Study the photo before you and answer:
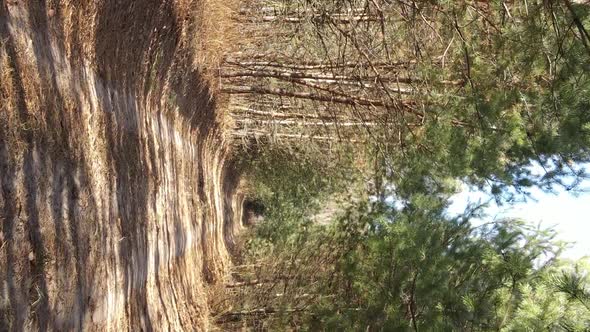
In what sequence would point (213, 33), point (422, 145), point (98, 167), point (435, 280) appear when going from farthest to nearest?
1. point (213, 33)
2. point (422, 145)
3. point (435, 280)
4. point (98, 167)

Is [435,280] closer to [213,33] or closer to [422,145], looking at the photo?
[422,145]

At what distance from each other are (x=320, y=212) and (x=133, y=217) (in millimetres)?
6064

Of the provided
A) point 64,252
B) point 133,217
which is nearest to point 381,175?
point 133,217

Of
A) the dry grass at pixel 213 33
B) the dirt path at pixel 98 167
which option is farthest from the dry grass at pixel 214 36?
the dirt path at pixel 98 167

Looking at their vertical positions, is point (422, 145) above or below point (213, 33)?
below

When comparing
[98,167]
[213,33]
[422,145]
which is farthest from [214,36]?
[98,167]

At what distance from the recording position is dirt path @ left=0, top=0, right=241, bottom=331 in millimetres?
2998

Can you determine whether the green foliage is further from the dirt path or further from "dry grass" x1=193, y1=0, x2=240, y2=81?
"dry grass" x1=193, y1=0, x2=240, y2=81

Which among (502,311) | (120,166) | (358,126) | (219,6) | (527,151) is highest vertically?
(219,6)

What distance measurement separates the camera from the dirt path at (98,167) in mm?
2998

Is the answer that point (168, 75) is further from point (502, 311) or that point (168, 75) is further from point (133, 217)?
point (502, 311)

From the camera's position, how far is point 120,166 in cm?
448

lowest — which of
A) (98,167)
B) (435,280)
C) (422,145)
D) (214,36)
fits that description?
(435,280)

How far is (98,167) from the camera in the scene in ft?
13.2
